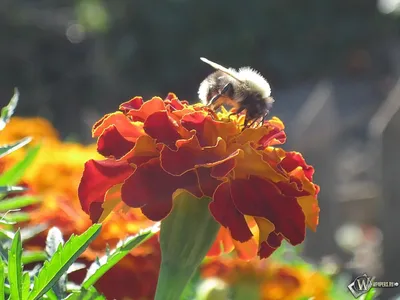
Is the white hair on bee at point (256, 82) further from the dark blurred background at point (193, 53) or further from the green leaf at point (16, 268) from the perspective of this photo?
the dark blurred background at point (193, 53)

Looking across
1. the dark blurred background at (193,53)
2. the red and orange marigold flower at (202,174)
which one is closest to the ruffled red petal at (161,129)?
the red and orange marigold flower at (202,174)

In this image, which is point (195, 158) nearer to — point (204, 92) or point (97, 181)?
point (97, 181)

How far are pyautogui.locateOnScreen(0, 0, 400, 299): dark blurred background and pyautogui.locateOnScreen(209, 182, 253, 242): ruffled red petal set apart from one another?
448 centimetres

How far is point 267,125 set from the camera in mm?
726

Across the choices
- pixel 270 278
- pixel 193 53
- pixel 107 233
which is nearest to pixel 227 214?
pixel 107 233

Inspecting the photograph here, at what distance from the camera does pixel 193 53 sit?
7973 mm

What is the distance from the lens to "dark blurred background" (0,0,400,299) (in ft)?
22.0

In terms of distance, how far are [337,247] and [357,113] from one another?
4.38 metres

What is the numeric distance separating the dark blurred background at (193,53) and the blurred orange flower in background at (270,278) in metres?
4.04

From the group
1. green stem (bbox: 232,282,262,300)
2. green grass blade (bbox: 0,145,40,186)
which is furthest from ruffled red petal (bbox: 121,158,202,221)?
green stem (bbox: 232,282,262,300)

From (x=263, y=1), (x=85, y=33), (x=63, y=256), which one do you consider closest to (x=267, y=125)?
(x=63, y=256)

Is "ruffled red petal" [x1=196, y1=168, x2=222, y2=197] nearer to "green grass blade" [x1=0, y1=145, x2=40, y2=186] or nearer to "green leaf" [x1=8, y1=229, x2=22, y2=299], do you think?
"green leaf" [x1=8, y1=229, x2=22, y2=299]

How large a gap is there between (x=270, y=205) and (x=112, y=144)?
14 centimetres

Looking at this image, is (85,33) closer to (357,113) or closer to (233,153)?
(357,113)
